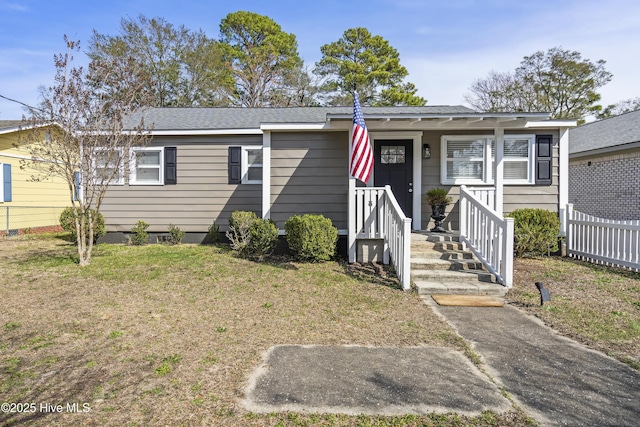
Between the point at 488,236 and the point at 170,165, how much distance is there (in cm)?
754

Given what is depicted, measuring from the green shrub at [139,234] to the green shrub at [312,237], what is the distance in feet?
14.0

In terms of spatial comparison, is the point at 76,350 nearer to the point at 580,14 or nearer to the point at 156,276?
the point at 156,276

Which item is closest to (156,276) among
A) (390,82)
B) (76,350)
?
(76,350)

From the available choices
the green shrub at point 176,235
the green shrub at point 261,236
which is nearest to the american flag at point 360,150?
the green shrub at point 261,236

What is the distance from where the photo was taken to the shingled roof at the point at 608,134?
36.3 feet

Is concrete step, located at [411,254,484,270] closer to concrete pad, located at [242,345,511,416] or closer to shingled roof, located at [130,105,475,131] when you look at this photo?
concrete pad, located at [242,345,511,416]

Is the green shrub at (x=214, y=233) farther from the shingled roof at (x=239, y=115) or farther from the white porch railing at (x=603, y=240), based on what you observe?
the white porch railing at (x=603, y=240)

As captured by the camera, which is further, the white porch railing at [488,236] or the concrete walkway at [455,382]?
the white porch railing at [488,236]

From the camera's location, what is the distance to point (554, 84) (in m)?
23.0

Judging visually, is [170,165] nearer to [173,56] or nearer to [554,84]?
[173,56]

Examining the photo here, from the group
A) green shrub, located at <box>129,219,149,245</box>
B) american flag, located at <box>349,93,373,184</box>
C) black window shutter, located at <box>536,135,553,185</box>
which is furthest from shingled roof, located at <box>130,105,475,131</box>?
american flag, located at <box>349,93,373,184</box>

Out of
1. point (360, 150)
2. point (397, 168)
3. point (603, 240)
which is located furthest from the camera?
point (397, 168)

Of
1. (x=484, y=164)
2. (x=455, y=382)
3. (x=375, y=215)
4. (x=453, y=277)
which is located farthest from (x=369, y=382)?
(x=484, y=164)

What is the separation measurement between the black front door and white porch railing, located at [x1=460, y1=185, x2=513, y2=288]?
Answer: 1.35m
